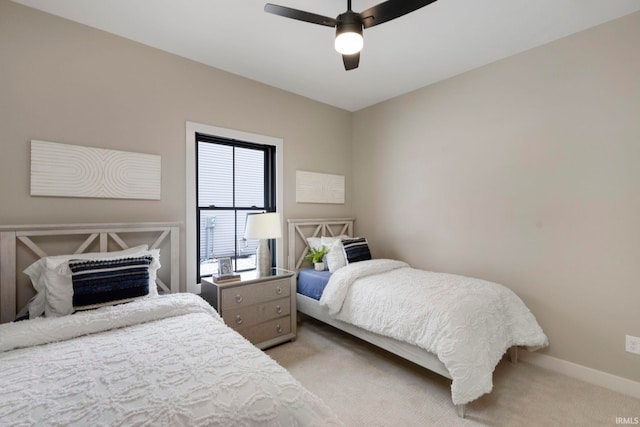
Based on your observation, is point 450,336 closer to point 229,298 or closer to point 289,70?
point 229,298

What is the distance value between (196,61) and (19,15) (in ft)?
4.04

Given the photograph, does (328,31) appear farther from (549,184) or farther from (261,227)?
(549,184)

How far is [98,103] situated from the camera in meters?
2.38

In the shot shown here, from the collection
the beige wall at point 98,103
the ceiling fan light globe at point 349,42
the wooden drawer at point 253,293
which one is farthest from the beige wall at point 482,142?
the ceiling fan light globe at point 349,42

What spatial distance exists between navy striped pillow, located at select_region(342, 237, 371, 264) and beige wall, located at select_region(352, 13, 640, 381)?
2.15 ft

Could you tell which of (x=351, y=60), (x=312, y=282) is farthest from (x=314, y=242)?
(x=351, y=60)

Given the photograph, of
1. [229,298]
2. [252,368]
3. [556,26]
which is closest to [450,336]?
[252,368]

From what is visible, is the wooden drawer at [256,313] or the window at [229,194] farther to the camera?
the window at [229,194]

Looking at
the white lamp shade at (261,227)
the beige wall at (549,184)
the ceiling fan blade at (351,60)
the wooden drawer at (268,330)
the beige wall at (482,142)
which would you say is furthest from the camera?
the white lamp shade at (261,227)

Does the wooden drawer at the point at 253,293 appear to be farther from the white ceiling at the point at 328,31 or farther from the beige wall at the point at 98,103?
the white ceiling at the point at 328,31

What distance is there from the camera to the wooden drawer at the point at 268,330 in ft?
9.06

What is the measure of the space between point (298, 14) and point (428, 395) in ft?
9.11

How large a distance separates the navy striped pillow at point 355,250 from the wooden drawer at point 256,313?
0.83 metres

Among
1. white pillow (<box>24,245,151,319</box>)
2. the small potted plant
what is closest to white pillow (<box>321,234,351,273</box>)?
the small potted plant
